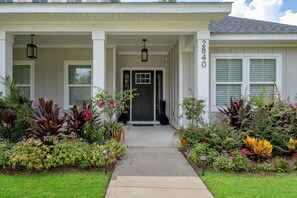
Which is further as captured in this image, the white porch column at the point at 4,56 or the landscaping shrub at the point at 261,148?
the white porch column at the point at 4,56

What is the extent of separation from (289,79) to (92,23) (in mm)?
5792

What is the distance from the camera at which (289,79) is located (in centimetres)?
709

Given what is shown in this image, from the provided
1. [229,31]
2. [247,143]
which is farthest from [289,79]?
[247,143]

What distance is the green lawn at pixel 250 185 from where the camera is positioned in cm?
322

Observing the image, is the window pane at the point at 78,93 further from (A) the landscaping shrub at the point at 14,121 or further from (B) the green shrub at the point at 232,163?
(B) the green shrub at the point at 232,163

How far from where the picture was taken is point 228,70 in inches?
280

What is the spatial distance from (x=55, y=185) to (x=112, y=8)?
145 inches

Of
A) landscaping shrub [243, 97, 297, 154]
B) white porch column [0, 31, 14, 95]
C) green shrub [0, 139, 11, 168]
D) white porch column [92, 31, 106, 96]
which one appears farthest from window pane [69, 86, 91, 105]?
landscaping shrub [243, 97, 297, 154]

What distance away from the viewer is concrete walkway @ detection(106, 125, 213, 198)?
131 inches

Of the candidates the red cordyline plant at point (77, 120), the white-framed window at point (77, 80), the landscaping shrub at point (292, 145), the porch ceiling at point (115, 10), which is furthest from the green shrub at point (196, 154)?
the white-framed window at point (77, 80)

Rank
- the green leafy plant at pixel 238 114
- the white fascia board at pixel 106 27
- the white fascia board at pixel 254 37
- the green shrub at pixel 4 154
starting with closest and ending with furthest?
the green shrub at pixel 4 154
the green leafy plant at pixel 238 114
the white fascia board at pixel 106 27
the white fascia board at pixel 254 37

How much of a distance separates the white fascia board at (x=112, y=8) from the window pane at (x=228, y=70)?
2.21 meters

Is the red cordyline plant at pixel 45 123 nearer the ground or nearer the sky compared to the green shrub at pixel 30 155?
nearer the sky

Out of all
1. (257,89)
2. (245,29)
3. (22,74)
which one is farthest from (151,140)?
(22,74)
